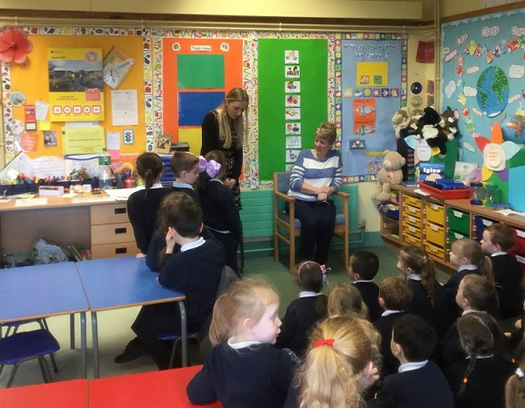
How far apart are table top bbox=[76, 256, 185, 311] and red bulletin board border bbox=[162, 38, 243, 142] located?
204 cm

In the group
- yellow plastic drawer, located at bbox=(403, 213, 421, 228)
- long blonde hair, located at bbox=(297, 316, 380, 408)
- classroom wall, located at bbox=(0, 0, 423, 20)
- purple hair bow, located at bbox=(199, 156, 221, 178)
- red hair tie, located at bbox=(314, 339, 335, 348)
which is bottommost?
yellow plastic drawer, located at bbox=(403, 213, 421, 228)

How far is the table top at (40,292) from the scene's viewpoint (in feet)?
8.86

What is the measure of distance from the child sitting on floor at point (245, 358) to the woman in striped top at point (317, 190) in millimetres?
3014

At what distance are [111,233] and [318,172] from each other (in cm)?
175

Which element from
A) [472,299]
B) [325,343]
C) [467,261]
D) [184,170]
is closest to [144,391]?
[325,343]

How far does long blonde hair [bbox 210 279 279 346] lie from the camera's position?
6.80ft

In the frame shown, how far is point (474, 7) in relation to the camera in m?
5.23

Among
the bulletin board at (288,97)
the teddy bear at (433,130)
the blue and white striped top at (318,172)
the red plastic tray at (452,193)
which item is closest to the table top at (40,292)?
the blue and white striped top at (318,172)

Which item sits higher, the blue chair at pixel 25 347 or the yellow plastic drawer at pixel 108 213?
the yellow plastic drawer at pixel 108 213

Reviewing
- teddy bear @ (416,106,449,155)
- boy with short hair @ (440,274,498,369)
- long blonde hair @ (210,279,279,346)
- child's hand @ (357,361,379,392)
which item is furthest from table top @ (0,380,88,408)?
teddy bear @ (416,106,449,155)

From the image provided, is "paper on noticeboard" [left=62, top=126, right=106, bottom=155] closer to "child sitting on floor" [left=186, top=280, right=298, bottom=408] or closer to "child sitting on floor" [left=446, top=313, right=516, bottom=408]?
"child sitting on floor" [left=186, top=280, right=298, bottom=408]

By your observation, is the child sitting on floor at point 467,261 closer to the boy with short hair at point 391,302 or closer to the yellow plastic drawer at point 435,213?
the boy with short hair at point 391,302

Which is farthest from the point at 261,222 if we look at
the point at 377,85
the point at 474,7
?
the point at 474,7

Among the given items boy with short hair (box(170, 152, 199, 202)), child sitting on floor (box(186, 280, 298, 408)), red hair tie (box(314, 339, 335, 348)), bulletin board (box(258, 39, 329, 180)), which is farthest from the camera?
bulletin board (box(258, 39, 329, 180))
